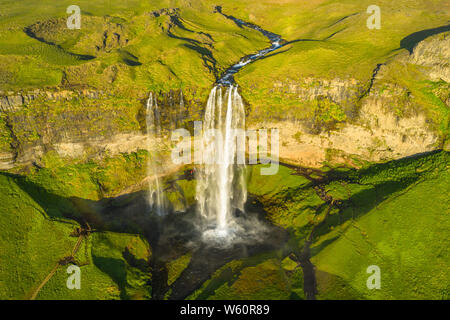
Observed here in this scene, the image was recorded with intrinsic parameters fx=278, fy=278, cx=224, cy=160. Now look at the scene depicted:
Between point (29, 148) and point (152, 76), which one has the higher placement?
point (152, 76)

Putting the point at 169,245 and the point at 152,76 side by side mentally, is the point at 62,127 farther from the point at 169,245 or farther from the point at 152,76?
the point at 169,245

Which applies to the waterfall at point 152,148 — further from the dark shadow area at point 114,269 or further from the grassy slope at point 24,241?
the dark shadow area at point 114,269

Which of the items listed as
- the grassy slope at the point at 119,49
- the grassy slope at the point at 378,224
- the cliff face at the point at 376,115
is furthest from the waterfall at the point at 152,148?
the cliff face at the point at 376,115

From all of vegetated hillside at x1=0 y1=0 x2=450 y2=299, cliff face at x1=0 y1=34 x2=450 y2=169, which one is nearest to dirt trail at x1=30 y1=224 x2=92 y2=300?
vegetated hillside at x1=0 y1=0 x2=450 y2=299

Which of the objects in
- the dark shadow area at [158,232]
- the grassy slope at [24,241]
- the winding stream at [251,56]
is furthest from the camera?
the winding stream at [251,56]

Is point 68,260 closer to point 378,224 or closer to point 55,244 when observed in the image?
point 55,244

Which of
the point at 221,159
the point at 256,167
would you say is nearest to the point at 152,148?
the point at 221,159
